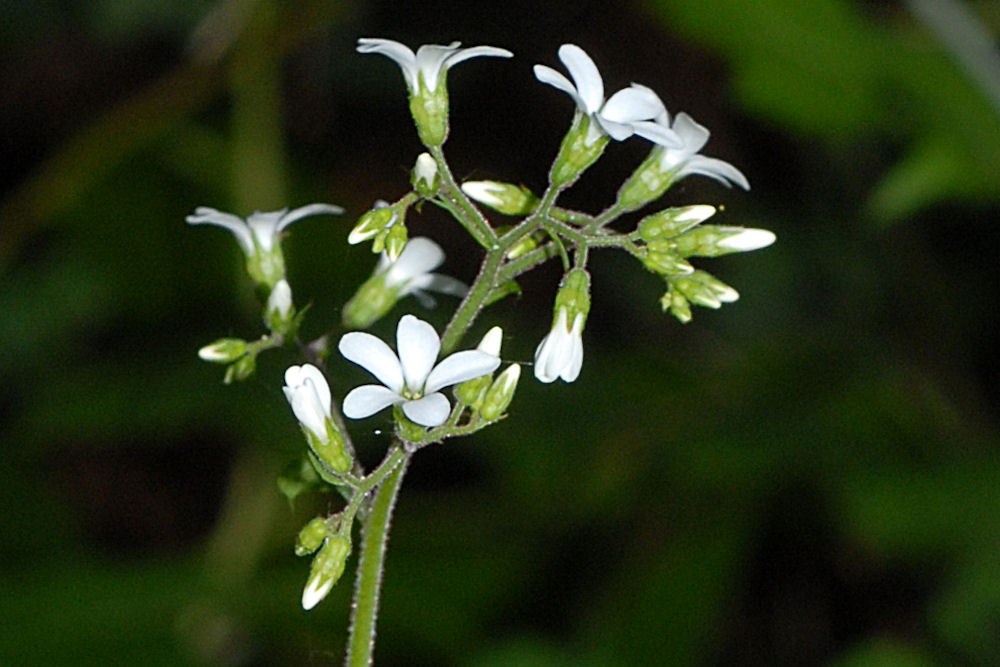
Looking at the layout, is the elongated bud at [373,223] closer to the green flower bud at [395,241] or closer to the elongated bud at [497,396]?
the green flower bud at [395,241]

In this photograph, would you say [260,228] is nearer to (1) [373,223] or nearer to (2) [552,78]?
(1) [373,223]

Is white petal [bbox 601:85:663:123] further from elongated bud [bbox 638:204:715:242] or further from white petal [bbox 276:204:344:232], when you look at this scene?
white petal [bbox 276:204:344:232]

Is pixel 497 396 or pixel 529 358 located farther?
pixel 529 358

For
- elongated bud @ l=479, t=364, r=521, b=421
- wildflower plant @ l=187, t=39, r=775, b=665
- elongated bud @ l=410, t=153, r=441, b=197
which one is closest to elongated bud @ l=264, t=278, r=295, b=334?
wildflower plant @ l=187, t=39, r=775, b=665

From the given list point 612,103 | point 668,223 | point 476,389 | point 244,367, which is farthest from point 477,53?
point 244,367

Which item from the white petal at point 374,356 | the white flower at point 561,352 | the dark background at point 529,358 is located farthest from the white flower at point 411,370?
the dark background at point 529,358

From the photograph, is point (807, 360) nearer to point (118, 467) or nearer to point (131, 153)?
point (131, 153)

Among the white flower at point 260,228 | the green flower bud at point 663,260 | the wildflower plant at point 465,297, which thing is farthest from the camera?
the white flower at point 260,228
